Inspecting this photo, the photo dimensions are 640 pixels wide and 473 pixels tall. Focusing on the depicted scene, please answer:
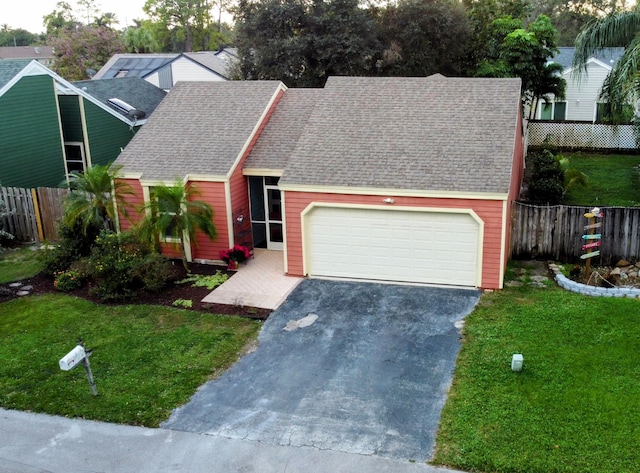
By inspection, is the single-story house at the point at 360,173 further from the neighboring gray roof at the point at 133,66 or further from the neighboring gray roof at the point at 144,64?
the neighboring gray roof at the point at 133,66

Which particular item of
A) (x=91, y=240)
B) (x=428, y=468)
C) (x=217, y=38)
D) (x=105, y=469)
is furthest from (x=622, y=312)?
(x=217, y=38)

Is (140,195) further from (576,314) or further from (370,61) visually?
(370,61)

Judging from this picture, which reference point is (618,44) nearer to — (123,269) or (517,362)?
(517,362)

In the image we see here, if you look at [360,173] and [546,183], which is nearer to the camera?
[360,173]

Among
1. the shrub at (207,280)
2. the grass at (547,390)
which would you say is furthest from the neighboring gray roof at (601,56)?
the shrub at (207,280)

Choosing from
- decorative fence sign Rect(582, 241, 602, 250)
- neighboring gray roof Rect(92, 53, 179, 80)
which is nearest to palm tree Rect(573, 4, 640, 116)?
decorative fence sign Rect(582, 241, 602, 250)

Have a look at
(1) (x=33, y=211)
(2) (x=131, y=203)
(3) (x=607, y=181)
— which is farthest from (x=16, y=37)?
(3) (x=607, y=181)
